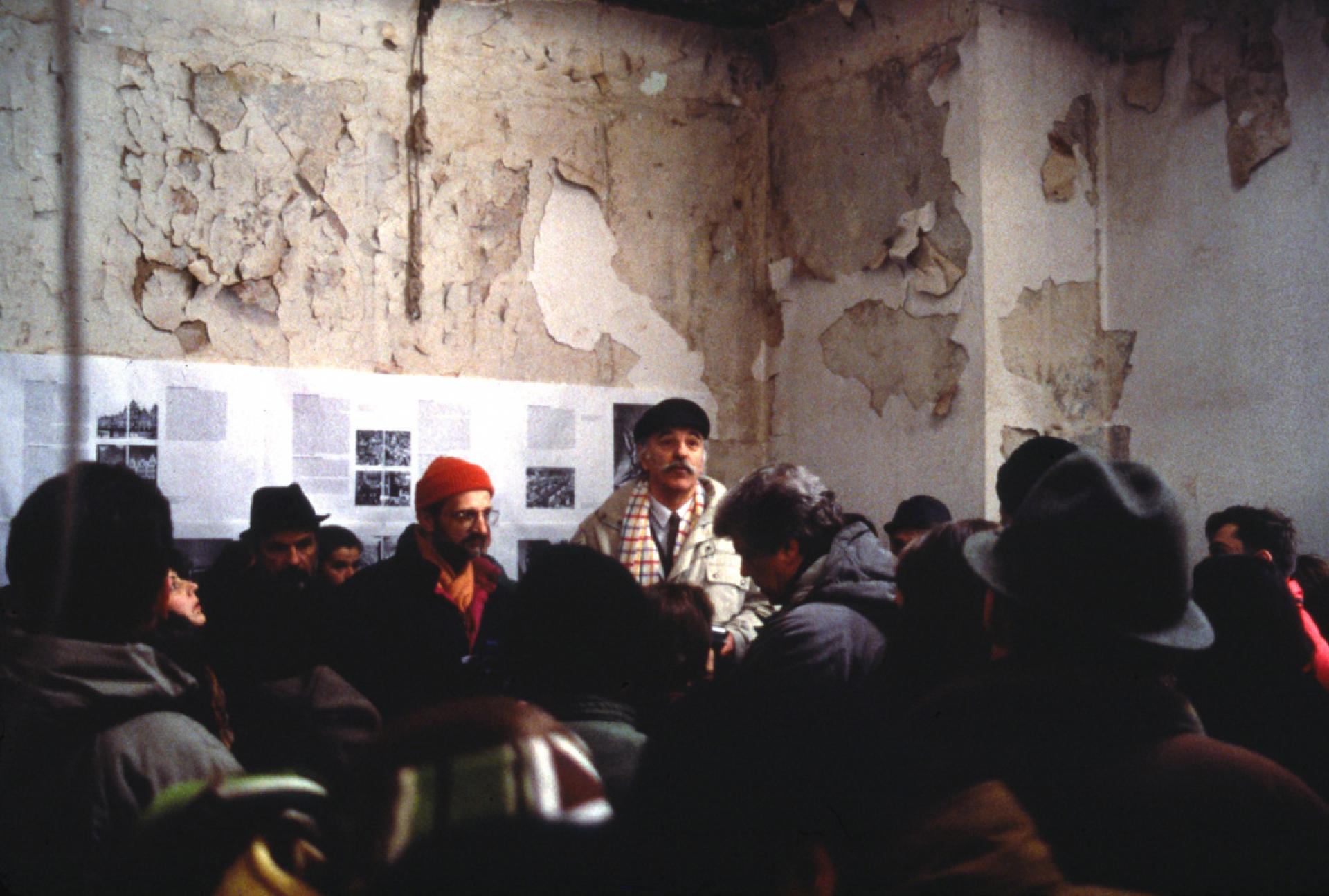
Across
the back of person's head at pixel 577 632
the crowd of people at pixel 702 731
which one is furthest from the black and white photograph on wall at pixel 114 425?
the back of person's head at pixel 577 632

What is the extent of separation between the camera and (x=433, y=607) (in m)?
2.73

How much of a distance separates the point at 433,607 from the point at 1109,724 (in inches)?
72.8

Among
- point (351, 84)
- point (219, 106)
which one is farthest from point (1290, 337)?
point (219, 106)

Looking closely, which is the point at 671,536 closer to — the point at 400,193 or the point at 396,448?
the point at 396,448

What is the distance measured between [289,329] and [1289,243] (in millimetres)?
3138

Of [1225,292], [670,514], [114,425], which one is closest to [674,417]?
[670,514]

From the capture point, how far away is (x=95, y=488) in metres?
1.41

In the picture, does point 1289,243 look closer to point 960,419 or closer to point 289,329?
point 960,419

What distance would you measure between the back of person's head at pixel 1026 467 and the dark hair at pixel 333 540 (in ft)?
6.71

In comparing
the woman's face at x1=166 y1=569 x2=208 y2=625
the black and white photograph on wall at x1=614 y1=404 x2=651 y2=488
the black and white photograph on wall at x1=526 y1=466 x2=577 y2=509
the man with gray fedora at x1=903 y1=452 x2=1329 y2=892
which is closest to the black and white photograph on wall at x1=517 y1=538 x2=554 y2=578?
the black and white photograph on wall at x1=526 y1=466 x2=577 y2=509

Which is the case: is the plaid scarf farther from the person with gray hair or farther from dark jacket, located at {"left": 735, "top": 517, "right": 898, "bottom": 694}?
dark jacket, located at {"left": 735, "top": 517, "right": 898, "bottom": 694}

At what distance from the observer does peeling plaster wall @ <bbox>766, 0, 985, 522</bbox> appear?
3.85m

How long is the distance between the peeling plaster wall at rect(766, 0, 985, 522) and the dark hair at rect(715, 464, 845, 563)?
166 centimetres

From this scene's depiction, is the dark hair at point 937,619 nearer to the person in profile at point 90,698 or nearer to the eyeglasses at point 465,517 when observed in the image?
the person in profile at point 90,698
